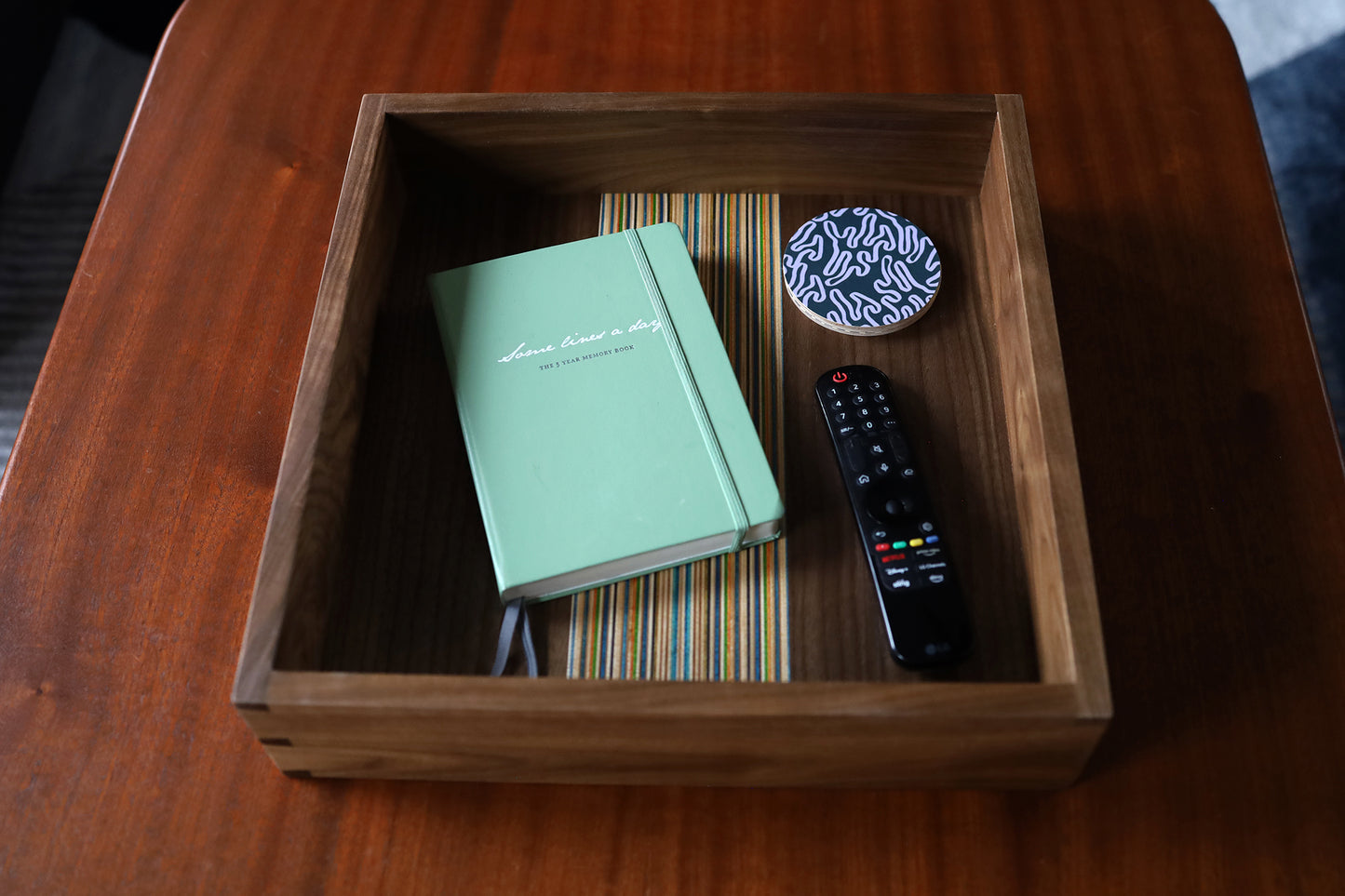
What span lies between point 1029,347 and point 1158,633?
0.17 m

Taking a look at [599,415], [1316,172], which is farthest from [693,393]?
[1316,172]

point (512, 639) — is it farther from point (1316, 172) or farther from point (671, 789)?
point (1316, 172)

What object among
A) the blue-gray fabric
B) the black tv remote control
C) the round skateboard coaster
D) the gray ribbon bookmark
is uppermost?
the blue-gray fabric

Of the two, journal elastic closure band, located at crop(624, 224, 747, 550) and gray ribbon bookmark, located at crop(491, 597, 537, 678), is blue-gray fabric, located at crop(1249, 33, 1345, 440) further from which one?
gray ribbon bookmark, located at crop(491, 597, 537, 678)

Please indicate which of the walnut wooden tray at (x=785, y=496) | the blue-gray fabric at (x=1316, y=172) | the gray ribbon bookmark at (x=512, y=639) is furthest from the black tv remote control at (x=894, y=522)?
the blue-gray fabric at (x=1316, y=172)

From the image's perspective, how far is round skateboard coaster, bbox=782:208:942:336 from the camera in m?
0.59

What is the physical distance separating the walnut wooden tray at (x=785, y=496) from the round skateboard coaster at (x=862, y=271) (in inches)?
0.6

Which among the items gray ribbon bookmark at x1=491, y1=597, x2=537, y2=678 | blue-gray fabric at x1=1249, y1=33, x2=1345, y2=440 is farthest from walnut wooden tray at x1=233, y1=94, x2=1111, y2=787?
blue-gray fabric at x1=1249, y1=33, x2=1345, y2=440

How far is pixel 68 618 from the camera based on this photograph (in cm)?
54

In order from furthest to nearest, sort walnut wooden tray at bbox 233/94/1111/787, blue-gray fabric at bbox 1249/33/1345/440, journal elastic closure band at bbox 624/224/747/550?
blue-gray fabric at bbox 1249/33/1345/440
journal elastic closure band at bbox 624/224/747/550
walnut wooden tray at bbox 233/94/1111/787

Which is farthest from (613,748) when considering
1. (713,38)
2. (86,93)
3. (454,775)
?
(86,93)

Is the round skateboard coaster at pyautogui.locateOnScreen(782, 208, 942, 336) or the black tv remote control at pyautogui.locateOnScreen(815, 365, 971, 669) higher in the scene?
the round skateboard coaster at pyautogui.locateOnScreen(782, 208, 942, 336)

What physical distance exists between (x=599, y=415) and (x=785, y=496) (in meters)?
0.11

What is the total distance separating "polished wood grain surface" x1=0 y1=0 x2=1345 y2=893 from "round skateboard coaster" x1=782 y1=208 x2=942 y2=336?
0.08 meters
